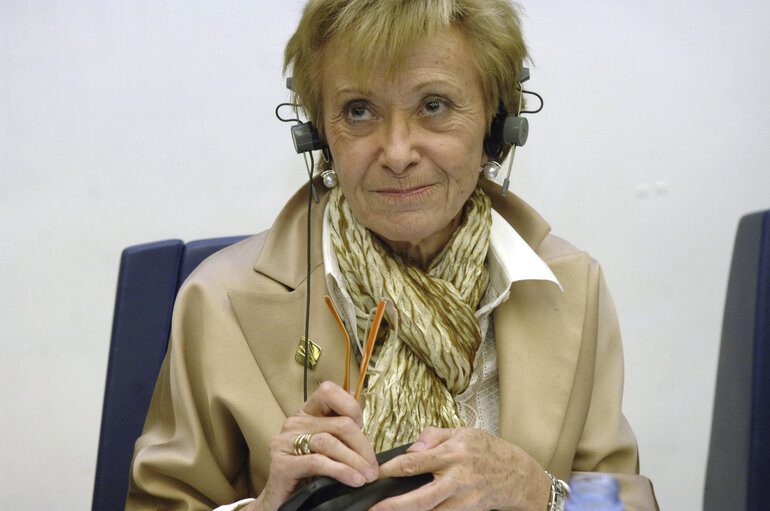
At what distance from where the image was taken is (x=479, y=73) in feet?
4.82

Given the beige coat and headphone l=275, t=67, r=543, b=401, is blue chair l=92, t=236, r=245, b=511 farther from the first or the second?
headphone l=275, t=67, r=543, b=401

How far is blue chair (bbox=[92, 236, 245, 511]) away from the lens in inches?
65.2

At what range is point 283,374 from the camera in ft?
4.80

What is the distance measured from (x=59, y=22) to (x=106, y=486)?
1263mm

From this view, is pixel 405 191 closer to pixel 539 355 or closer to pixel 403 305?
pixel 403 305

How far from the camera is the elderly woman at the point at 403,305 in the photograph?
141 centimetres

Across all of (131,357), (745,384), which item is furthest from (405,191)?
(745,384)

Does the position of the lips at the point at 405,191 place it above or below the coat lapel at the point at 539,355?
above

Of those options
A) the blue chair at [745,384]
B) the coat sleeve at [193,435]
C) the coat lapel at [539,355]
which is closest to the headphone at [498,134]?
the coat lapel at [539,355]

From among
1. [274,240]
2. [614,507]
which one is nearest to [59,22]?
[274,240]

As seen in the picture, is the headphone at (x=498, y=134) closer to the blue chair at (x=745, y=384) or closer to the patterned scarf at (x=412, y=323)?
the patterned scarf at (x=412, y=323)

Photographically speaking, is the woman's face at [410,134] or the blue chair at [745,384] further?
the blue chair at [745,384]

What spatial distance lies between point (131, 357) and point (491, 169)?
0.79 m

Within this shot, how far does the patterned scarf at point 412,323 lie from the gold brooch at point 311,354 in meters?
0.09
